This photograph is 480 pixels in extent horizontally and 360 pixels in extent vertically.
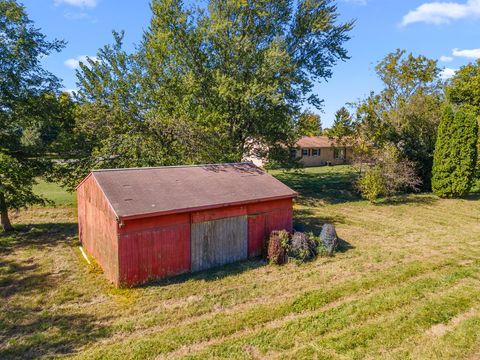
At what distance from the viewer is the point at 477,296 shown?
9562mm

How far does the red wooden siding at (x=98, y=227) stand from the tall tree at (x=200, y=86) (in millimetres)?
5864

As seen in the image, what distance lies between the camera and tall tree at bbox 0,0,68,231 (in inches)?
574

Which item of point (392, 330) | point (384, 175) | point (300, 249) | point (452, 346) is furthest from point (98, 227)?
point (384, 175)

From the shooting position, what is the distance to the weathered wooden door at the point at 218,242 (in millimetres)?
11352

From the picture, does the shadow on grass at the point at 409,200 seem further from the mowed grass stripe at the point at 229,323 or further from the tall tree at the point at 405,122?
the mowed grass stripe at the point at 229,323

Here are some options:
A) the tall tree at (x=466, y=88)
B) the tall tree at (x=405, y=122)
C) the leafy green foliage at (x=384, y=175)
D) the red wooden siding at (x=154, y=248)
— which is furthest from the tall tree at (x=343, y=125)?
the red wooden siding at (x=154, y=248)

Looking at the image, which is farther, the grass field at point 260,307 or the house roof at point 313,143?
the house roof at point 313,143

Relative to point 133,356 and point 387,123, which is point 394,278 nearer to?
point 133,356

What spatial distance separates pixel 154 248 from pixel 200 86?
13.7 metres

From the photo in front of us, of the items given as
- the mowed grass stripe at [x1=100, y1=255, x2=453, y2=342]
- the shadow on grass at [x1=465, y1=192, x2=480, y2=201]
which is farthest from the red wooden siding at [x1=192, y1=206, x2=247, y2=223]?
the shadow on grass at [x1=465, y1=192, x2=480, y2=201]

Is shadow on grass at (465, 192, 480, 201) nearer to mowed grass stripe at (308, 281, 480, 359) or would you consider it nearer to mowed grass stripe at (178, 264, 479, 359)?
mowed grass stripe at (178, 264, 479, 359)

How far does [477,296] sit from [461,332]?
98.2 inches

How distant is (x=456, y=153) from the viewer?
23.5 m

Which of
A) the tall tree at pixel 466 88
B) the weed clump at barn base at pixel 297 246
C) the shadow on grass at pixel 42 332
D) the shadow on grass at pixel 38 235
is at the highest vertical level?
the tall tree at pixel 466 88
